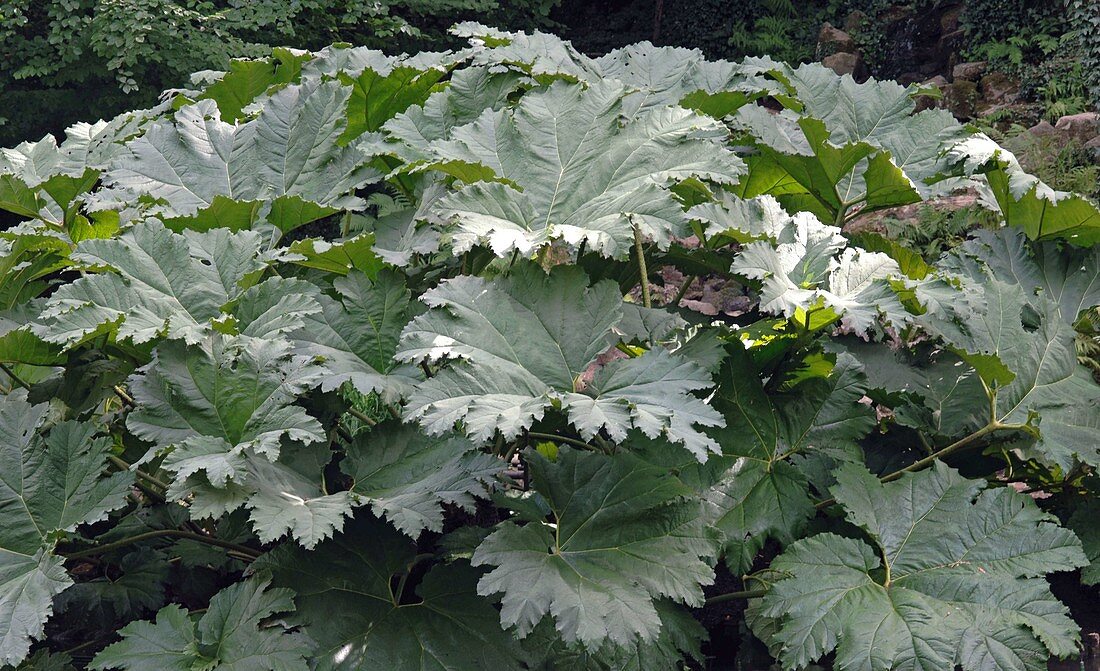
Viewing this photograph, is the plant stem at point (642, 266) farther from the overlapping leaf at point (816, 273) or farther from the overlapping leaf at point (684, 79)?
the overlapping leaf at point (684, 79)

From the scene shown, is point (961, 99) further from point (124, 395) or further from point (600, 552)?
point (124, 395)

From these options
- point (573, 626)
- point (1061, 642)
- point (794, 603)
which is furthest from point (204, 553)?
point (1061, 642)

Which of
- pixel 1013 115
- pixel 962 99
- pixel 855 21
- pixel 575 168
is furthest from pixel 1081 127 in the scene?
pixel 575 168

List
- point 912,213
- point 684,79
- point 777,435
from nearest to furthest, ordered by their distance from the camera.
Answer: point 777,435 → point 684,79 → point 912,213

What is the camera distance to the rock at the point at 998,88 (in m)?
8.37

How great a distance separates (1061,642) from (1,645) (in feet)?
6.09

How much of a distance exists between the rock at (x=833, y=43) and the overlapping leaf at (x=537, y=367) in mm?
9633

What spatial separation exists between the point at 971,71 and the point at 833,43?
1.97 m

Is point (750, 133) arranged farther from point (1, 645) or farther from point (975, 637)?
point (1, 645)

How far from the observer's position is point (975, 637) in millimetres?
1648

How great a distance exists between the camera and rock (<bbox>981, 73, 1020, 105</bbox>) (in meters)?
8.37

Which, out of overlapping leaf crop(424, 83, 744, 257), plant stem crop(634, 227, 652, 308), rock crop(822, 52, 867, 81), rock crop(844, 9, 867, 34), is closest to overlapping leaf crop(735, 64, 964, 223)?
overlapping leaf crop(424, 83, 744, 257)

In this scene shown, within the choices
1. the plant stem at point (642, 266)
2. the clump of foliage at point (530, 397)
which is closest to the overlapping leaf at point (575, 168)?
the clump of foliage at point (530, 397)

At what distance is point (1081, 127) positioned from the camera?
265 inches
